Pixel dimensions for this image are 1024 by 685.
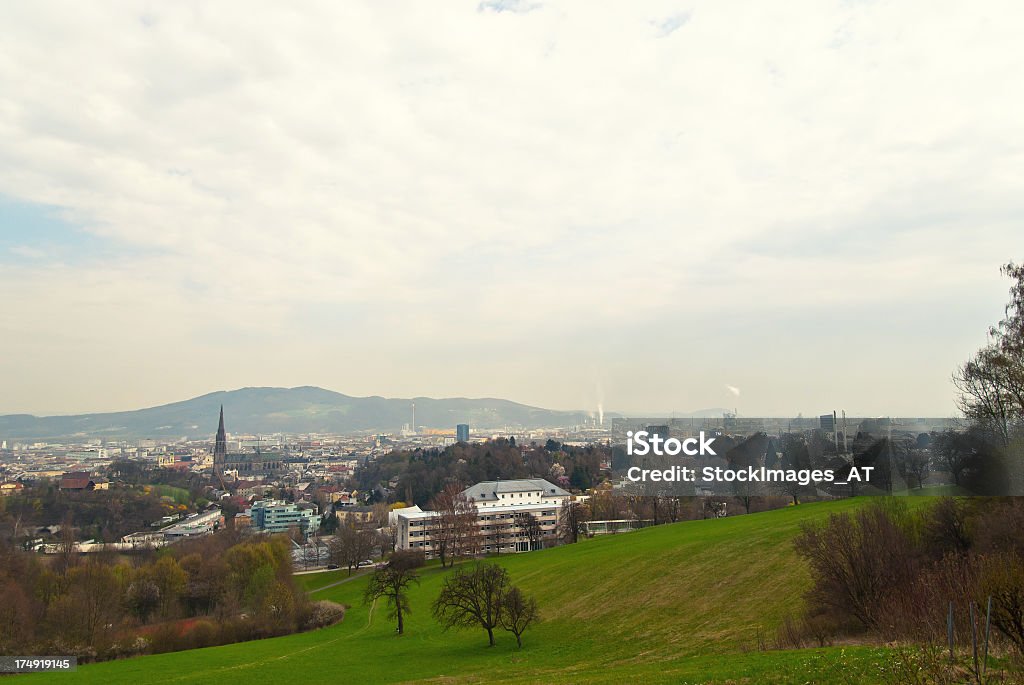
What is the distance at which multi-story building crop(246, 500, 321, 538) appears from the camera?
9597 centimetres

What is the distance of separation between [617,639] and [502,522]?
1485 inches

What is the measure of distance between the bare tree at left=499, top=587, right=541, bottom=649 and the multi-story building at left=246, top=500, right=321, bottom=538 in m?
76.3

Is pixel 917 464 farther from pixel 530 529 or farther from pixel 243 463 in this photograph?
pixel 243 463

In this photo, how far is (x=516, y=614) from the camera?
23203mm

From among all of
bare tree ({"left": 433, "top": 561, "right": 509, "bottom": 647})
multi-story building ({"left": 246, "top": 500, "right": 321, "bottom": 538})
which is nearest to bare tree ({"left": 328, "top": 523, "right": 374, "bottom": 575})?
bare tree ({"left": 433, "top": 561, "right": 509, "bottom": 647})

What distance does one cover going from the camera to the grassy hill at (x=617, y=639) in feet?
45.9

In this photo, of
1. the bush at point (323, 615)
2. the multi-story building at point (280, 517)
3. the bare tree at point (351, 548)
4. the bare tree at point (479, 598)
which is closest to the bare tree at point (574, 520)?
the bare tree at point (351, 548)

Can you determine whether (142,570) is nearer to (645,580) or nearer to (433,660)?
(433,660)

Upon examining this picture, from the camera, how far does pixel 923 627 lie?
9.98 metres

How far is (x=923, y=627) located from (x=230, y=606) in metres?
38.9

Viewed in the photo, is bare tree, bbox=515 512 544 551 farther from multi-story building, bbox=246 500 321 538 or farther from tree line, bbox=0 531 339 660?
multi-story building, bbox=246 500 321 538

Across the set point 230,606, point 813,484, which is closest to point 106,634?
point 230,606

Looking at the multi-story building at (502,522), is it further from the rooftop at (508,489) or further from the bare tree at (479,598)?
the bare tree at (479,598)

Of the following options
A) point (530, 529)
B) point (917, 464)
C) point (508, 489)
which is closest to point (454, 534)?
point (530, 529)
